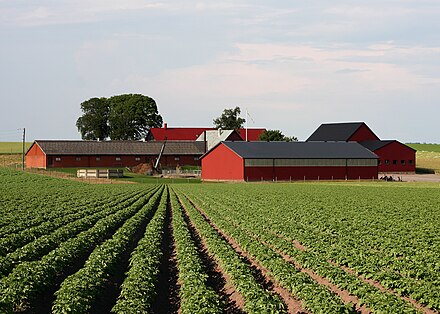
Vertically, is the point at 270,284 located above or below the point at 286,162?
below

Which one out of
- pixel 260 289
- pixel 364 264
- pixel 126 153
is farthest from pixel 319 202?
pixel 126 153

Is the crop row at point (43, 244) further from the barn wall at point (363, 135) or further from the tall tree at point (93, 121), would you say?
the tall tree at point (93, 121)

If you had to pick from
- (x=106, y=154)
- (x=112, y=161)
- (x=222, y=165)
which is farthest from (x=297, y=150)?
(x=106, y=154)

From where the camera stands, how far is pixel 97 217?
103 feet

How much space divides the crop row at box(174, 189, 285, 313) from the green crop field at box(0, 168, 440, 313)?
4cm

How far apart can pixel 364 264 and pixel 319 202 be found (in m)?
24.1

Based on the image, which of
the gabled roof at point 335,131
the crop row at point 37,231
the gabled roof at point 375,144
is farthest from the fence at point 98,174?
the crop row at point 37,231

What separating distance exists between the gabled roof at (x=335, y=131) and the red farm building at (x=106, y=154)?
20.1 meters

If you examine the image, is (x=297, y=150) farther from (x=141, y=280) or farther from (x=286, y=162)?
(x=141, y=280)

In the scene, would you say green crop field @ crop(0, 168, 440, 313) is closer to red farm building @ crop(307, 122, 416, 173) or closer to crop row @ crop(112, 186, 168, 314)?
crop row @ crop(112, 186, 168, 314)

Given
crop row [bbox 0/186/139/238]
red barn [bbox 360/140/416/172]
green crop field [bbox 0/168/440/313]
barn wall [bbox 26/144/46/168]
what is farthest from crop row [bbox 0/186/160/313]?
barn wall [bbox 26/144/46/168]

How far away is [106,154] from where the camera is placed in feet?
340

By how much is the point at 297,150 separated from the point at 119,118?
219ft

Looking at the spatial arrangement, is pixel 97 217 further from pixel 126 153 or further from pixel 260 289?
pixel 126 153
